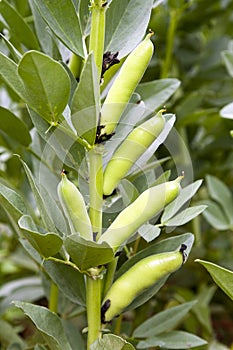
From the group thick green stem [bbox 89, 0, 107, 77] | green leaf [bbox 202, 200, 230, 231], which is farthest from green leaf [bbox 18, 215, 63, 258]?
green leaf [bbox 202, 200, 230, 231]

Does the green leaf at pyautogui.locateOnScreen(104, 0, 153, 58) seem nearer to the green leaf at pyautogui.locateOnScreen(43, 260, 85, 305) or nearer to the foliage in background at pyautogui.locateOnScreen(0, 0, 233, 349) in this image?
the foliage in background at pyautogui.locateOnScreen(0, 0, 233, 349)

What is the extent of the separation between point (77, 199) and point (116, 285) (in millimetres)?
76

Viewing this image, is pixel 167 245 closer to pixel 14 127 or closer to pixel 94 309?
pixel 94 309

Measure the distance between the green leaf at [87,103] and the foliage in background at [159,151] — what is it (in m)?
0.01

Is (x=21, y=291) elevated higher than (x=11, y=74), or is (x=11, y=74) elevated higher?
(x=11, y=74)

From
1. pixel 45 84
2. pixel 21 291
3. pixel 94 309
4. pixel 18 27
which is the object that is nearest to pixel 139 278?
pixel 94 309

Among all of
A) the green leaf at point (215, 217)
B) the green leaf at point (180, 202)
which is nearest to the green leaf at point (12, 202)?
the green leaf at point (180, 202)

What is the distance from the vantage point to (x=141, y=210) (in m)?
0.39

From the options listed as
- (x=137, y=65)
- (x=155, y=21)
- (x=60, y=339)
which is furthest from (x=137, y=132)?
(x=155, y=21)

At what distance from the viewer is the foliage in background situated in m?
0.44

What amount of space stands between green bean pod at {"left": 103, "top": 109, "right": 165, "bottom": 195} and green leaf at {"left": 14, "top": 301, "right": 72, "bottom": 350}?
3.7 inches

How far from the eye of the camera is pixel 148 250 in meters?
0.48

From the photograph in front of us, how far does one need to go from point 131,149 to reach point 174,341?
0.19 m

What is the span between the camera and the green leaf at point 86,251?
0.38 meters
